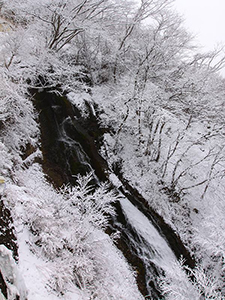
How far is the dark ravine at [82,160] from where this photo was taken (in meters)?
7.86

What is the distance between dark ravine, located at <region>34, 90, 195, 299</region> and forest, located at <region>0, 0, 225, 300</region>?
0.05 m

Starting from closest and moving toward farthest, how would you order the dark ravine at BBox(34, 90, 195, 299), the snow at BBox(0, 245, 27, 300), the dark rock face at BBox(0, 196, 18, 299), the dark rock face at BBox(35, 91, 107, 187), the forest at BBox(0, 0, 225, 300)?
1. the snow at BBox(0, 245, 27, 300)
2. the dark rock face at BBox(0, 196, 18, 299)
3. the forest at BBox(0, 0, 225, 300)
4. the dark ravine at BBox(34, 90, 195, 299)
5. the dark rock face at BBox(35, 91, 107, 187)

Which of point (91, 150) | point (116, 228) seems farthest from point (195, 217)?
point (91, 150)

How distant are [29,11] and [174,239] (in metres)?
13.5

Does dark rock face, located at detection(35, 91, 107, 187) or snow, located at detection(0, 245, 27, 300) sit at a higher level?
dark rock face, located at detection(35, 91, 107, 187)

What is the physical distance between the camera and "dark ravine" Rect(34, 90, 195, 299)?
25.8ft

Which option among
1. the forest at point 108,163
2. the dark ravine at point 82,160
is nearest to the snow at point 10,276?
the forest at point 108,163

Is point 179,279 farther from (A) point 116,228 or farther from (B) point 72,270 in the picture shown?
Result: (B) point 72,270

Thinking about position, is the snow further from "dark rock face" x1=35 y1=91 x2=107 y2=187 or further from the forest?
"dark rock face" x1=35 y1=91 x2=107 y2=187

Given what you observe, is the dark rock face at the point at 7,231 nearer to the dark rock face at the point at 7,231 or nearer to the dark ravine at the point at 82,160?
the dark rock face at the point at 7,231

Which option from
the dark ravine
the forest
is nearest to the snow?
the forest

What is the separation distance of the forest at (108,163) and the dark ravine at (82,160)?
0.05m

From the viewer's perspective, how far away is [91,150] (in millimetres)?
10078

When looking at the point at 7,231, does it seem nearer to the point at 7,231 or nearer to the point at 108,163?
the point at 7,231
